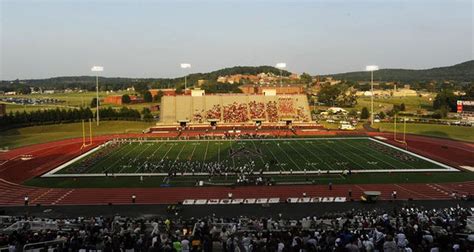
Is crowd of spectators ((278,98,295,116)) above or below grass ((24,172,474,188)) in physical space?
above

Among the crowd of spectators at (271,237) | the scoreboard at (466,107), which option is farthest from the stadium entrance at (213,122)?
the crowd of spectators at (271,237)

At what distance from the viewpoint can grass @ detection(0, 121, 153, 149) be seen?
171 feet

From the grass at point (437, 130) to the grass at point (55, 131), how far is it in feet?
113

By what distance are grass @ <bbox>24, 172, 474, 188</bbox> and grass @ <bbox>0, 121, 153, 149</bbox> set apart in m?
20.5

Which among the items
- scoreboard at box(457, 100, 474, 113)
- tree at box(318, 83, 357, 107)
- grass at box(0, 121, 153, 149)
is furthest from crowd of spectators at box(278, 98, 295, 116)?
tree at box(318, 83, 357, 107)

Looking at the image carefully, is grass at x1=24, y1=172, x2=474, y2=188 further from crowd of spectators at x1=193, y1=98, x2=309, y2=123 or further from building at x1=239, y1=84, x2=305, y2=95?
building at x1=239, y1=84, x2=305, y2=95

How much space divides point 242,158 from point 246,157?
58 cm

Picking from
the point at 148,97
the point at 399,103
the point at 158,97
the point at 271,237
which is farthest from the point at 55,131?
the point at 399,103

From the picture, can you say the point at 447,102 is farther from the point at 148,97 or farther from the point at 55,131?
the point at 148,97

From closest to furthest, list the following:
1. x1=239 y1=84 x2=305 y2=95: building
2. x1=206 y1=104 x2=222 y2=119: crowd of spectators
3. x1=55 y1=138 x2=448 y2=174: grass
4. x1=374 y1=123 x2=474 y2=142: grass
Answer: x1=55 y1=138 x2=448 y2=174: grass
x1=374 y1=123 x2=474 y2=142: grass
x1=206 y1=104 x2=222 y2=119: crowd of spectators
x1=239 y1=84 x2=305 y2=95: building

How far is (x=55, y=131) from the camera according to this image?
63188 mm

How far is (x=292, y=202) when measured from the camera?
81.2 feet

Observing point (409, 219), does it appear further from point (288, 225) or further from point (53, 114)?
point (53, 114)

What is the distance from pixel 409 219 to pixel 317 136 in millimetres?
36623
